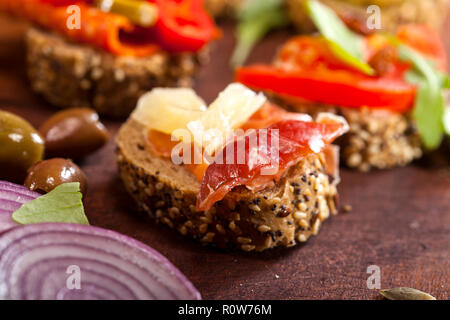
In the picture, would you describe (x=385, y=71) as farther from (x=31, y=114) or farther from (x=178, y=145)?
(x=31, y=114)

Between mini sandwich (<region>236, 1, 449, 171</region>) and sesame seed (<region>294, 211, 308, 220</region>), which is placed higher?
mini sandwich (<region>236, 1, 449, 171</region>)

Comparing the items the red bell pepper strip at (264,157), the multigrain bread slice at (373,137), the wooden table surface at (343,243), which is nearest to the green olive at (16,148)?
the wooden table surface at (343,243)

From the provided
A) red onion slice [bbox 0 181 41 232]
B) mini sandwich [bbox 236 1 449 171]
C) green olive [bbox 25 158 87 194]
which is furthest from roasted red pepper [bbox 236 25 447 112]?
red onion slice [bbox 0 181 41 232]

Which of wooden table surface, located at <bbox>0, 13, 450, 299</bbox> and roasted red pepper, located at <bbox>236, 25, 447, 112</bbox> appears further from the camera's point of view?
roasted red pepper, located at <bbox>236, 25, 447, 112</bbox>

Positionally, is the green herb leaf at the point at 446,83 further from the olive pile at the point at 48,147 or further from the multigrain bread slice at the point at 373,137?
the olive pile at the point at 48,147

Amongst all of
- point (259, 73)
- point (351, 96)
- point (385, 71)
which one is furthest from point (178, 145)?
point (385, 71)

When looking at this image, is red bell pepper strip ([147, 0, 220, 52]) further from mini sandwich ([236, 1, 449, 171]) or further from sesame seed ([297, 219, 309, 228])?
sesame seed ([297, 219, 309, 228])
